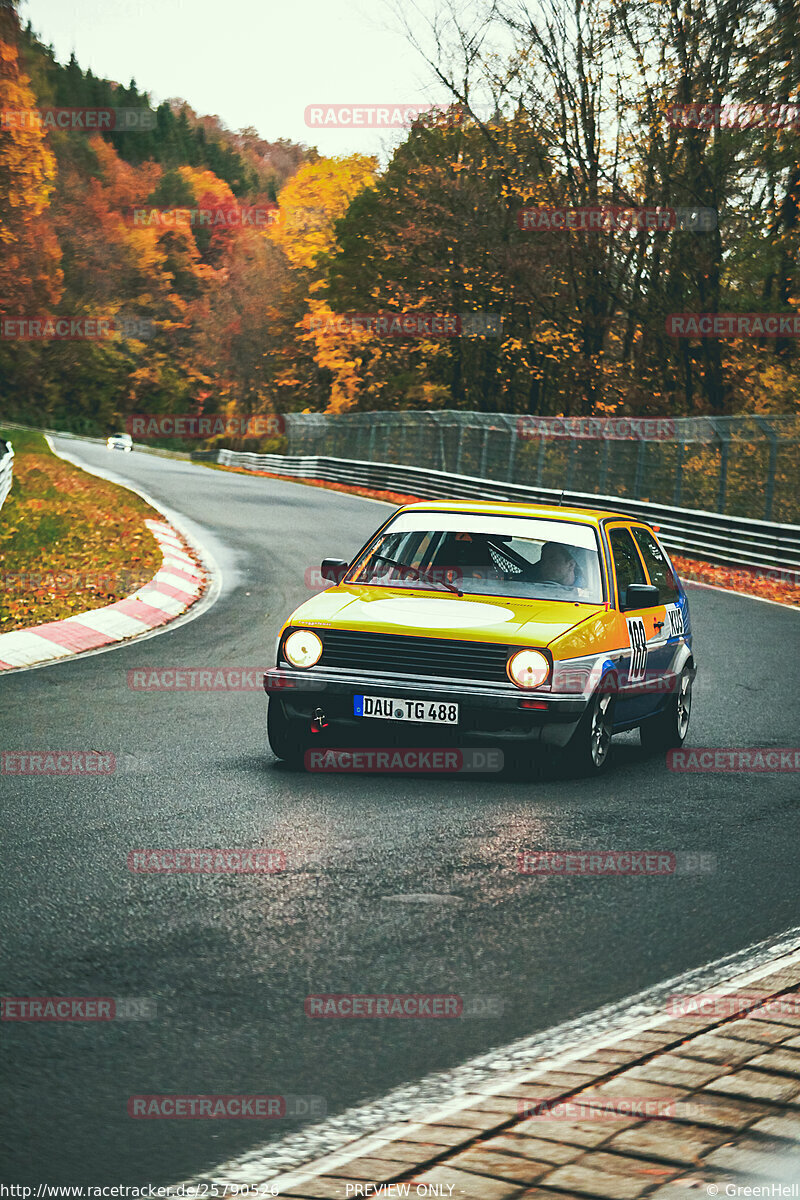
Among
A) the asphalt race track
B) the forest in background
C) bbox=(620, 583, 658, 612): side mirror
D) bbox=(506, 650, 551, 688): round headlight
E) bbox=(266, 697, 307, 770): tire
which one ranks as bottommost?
the asphalt race track

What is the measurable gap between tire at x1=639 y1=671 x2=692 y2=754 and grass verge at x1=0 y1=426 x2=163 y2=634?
269 inches

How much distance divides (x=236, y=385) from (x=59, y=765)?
3364 inches

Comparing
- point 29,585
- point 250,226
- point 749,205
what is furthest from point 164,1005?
point 250,226

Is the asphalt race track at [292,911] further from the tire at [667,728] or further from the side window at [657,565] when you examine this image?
the side window at [657,565]

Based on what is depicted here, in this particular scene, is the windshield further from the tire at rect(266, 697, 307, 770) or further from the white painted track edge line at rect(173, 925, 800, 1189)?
the white painted track edge line at rect(173, 925, 800, 1189)

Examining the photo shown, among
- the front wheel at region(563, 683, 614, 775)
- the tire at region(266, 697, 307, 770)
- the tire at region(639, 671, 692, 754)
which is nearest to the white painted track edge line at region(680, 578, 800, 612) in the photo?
the tire at region(639, 671, 692, 754)

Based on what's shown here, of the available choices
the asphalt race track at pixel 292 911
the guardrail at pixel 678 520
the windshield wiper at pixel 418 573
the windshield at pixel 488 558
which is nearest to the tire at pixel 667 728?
the asphalt race track at pixel 292 911

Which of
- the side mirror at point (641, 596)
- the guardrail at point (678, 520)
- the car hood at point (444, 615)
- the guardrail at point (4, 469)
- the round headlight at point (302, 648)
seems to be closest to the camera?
the car hood at point (444, 615)

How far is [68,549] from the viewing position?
66.5 feet

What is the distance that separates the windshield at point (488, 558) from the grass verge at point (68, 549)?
18.7 ft

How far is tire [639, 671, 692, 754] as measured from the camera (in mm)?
9742

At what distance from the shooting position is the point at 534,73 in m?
39.2

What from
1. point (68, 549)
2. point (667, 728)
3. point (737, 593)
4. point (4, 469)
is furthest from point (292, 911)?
point (4, 469)

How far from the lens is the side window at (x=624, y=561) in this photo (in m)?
9.48
